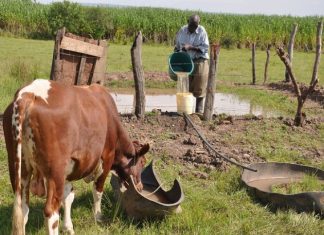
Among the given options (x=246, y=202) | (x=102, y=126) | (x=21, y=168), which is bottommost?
(x=246, y=202)

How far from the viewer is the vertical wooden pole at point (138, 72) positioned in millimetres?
9203

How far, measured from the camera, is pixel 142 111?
31.0 feet

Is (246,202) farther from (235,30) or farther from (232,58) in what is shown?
(235,30)

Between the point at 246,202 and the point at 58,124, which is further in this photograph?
the point at 246,202

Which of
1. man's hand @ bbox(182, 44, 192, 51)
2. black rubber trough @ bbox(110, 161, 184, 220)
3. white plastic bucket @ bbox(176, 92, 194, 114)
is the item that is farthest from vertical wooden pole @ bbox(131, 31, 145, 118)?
black rubber trough @ bbox(110, 161, 184, 220)

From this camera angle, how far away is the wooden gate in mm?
8680

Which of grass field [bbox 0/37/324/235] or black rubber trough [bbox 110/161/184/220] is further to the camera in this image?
grass field [bbox 0/37/324/235]

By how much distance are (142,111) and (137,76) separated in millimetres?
657

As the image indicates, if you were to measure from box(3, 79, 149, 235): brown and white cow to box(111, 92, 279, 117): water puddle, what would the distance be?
718cm

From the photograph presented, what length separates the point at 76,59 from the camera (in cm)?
909

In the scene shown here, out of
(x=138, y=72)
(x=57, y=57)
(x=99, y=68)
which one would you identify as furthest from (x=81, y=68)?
(x=138, y=72)

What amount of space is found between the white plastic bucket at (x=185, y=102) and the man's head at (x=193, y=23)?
1326mm

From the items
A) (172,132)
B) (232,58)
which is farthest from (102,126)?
(232,58)

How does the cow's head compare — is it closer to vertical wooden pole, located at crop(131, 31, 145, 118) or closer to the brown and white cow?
the brown and white cow
